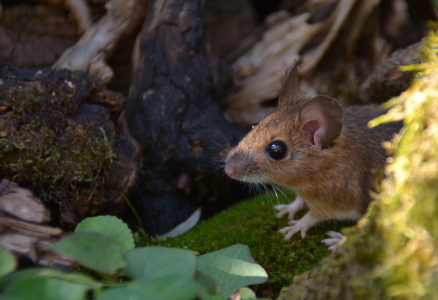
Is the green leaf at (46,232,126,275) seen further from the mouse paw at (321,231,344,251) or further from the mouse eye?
the mouse paw at (321,231,344,251)

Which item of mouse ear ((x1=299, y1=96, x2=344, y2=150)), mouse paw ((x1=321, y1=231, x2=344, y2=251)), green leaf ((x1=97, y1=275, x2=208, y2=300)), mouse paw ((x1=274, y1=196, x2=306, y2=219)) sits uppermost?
green leaf ((x1=97, y1=275, x2=208, y2=300))

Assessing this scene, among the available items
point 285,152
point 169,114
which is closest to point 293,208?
point 285,152

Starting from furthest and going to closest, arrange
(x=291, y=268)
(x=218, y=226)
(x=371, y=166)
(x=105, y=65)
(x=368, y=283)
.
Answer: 1. (x=105, y=65)
2. (x=218, y=226)
3. (x=371, y=166)
4. (x=291, y=268)
5. (x=368, y=283)

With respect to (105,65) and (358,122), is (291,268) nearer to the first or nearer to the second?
(358,122)

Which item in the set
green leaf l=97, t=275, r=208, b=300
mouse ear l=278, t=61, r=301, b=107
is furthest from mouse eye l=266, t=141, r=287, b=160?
green leaf l=97, t=275, r=208, b=300

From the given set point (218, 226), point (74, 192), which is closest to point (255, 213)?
point (218, 226)

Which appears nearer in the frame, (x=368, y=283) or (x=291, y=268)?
(x=368, y=283)
